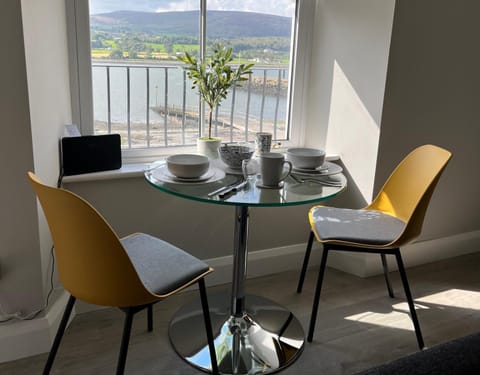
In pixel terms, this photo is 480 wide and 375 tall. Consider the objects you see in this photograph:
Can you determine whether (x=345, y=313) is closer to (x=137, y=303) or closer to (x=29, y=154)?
(x=137, y=303)

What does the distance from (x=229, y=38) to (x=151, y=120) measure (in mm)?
597

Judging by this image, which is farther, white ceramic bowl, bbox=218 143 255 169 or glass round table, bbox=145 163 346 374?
white ceramic bowl, bbox=218 143 255 169

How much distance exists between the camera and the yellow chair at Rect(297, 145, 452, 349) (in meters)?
1.92

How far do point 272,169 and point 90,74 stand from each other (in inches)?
41.8

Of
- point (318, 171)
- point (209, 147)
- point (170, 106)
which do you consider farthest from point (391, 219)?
point (170, 106)

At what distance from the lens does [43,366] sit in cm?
182

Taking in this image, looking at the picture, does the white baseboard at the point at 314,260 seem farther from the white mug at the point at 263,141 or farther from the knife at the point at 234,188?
the knife at the point at 234,188

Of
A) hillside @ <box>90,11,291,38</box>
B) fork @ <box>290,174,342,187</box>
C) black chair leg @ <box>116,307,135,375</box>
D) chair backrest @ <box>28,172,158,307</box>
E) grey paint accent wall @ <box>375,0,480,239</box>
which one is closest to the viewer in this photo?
chair backrest @ <box>28,172,158,307</box>

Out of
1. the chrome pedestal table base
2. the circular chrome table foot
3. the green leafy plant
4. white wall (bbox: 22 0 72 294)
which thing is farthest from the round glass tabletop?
the circular chrome table foot

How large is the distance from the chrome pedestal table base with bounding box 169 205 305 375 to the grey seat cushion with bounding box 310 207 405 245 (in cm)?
36

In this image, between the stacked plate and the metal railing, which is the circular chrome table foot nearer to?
the stacked plate

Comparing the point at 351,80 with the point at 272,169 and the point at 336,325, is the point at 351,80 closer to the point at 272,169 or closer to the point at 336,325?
the point at 272,169

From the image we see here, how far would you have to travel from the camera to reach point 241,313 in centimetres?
208

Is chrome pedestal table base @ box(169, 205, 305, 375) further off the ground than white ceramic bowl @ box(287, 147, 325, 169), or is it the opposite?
white ceramic bowl @ box(287, 147, 325, 169)
